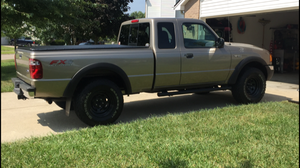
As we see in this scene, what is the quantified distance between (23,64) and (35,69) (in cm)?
64

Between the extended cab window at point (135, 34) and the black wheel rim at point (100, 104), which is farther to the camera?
the extended cab window at point (135, 34)

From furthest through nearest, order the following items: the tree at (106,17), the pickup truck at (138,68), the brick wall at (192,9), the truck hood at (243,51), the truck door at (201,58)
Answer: the tree at (106,17) < the brick wall at (192,9) < the truck hood at (243,51) < the truck door at (201,58) < the pickup truck at (138,68)

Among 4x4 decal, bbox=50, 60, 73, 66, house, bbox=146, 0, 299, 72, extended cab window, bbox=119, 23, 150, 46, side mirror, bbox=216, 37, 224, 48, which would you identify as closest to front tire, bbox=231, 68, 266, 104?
side mirror, bbox=216, 37, 224, 48

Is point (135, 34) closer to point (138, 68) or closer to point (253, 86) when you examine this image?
point (138, 68)

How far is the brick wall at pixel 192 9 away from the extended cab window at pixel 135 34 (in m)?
7.27

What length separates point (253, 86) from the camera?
7.46m

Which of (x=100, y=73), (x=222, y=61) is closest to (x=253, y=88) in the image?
(x=222, y=61)

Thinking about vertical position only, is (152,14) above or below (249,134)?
above

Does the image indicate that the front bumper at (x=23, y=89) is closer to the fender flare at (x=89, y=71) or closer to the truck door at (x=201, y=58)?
the fender flare at (x=89, y=71)

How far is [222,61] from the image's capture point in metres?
6.84

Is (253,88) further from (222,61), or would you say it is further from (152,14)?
(152,14)

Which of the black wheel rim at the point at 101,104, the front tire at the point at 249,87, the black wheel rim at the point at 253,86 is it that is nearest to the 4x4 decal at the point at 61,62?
the black wheel rim at the point at 101,104

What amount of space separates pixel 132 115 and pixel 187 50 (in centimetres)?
181

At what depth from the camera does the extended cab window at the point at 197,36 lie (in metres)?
6.54
